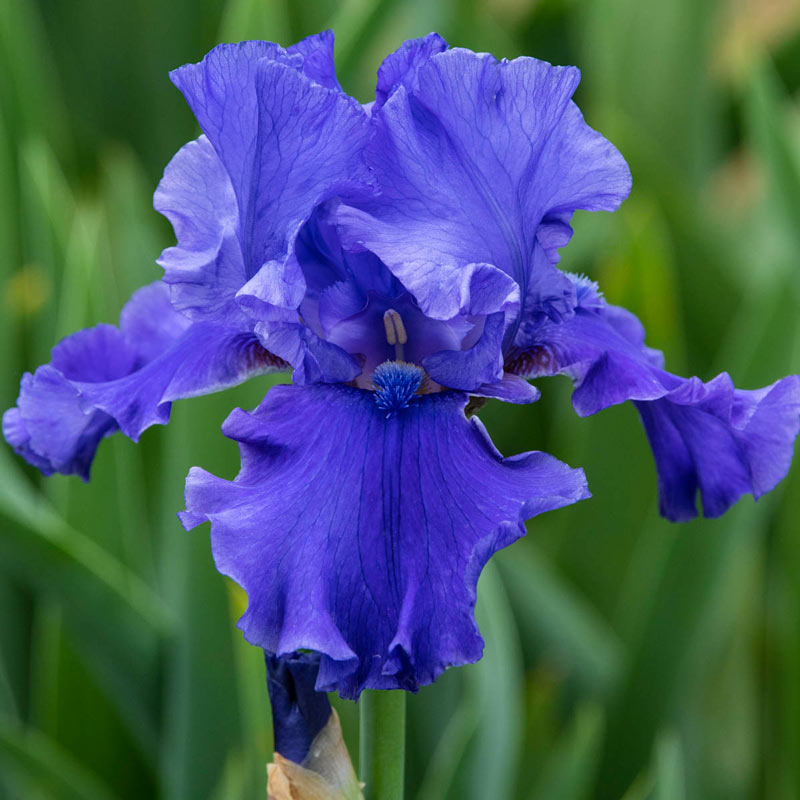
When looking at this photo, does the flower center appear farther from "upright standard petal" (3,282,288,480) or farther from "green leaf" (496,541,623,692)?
"green leaf" (496,541,623,692)

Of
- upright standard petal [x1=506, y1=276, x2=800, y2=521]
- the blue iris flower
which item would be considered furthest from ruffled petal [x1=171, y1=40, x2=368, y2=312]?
upright standard petal [x1=506, y1=276, x2=800, y2=521]

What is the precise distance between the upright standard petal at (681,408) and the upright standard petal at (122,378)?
16 centimetres

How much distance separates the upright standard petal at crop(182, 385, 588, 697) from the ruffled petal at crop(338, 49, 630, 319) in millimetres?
79

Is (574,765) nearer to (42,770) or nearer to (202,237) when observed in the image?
(42,770)

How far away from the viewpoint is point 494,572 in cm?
102

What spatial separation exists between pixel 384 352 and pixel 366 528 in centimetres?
14

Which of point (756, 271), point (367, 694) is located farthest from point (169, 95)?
point (367, 694)

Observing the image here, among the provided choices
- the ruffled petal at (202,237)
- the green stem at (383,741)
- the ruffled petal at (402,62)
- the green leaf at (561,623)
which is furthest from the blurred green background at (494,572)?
the ruffled petal at (402,62)

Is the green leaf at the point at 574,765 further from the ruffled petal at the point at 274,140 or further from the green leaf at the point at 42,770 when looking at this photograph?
the ruffled petal at the point at 274,140

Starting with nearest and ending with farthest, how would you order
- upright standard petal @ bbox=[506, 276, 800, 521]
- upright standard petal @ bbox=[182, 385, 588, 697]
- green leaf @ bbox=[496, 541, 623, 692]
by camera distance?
1. upright standard petal @ bbox=[182, 385, 588, 697]
2. upright standard petal @ bbox=[506, 276, 800, 521]
3. green leaf @ bbox=[496, 541, 623, 692]

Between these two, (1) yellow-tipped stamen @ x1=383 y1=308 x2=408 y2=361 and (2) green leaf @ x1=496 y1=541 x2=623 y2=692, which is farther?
(2) green leaf @ x1=496 y1=541 x2=623 y2=692

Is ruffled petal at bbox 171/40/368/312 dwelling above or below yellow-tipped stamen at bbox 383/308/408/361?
above

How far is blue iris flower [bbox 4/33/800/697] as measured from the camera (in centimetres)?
49

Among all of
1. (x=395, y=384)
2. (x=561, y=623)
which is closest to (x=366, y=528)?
(x=395, y=384)
